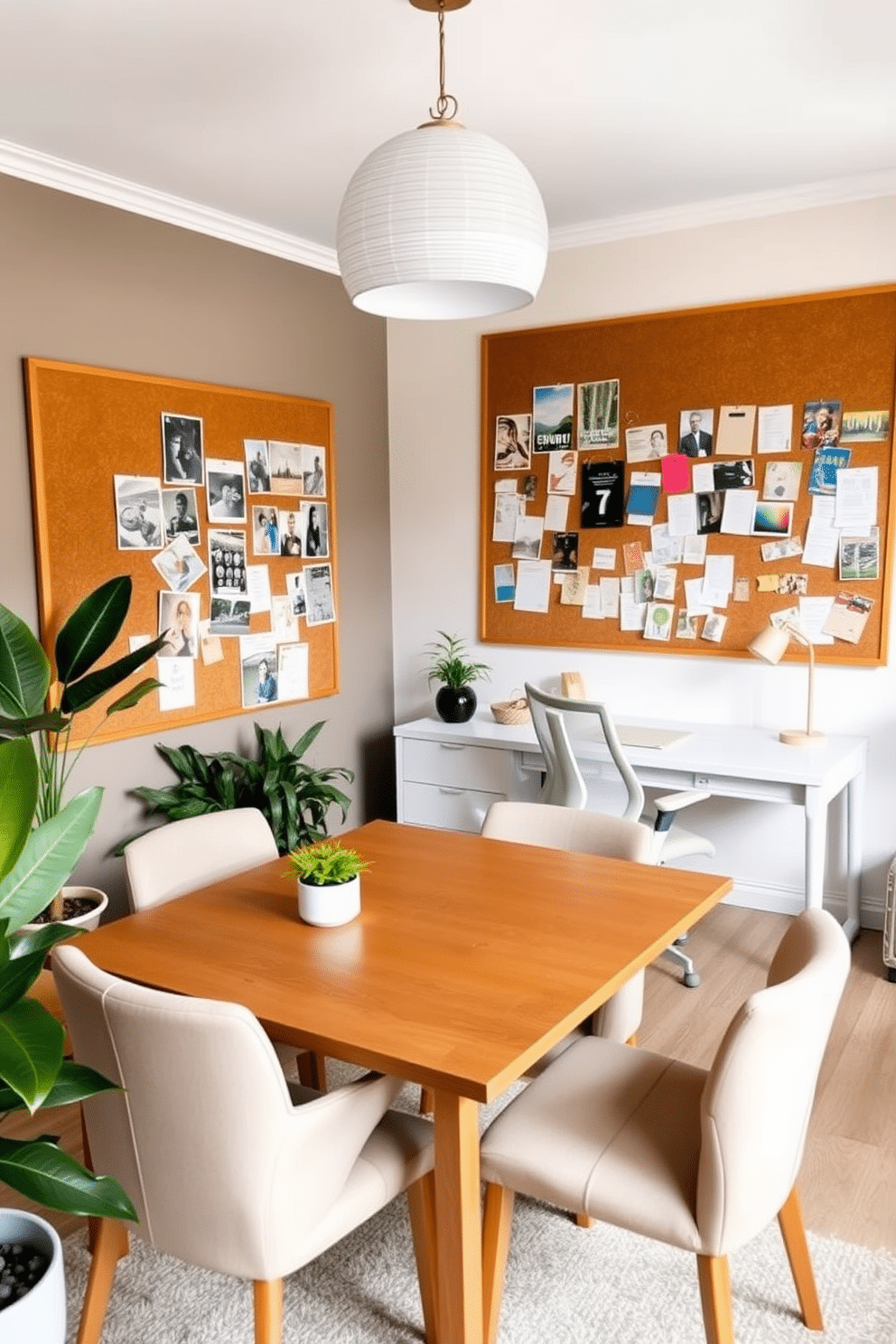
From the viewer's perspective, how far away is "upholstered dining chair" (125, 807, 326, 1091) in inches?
92.7

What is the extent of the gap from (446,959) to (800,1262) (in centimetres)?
84

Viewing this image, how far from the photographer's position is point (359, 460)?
15.1ft

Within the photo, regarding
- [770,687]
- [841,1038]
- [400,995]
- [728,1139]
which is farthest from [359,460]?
[728,1139]

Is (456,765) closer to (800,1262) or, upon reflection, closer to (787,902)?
(787,902)

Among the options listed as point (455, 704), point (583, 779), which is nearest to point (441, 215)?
point (583, 779)

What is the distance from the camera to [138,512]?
359 cm

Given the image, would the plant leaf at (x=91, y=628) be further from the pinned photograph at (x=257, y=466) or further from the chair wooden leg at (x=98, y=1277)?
the chair wooden leg at (x=98, y=1277)

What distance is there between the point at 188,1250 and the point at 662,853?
81.4 inches

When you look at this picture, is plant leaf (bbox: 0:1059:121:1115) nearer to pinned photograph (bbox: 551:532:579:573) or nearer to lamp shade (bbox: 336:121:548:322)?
lamp shade (bbox: 336:121:548:322)

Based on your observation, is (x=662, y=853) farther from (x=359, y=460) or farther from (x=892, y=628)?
(x=359, y=460)

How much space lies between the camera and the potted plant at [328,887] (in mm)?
2061

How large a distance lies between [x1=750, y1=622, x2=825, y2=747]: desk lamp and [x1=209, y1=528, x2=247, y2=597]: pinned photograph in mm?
1844

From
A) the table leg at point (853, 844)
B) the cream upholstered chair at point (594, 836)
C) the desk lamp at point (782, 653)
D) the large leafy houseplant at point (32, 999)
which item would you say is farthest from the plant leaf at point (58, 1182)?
the table leg at point (853, 844)

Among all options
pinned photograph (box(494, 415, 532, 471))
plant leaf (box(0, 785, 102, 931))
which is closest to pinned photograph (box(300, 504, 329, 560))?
pinned photograph (box(494, 415, 532, 471))
